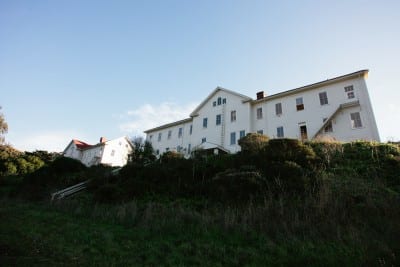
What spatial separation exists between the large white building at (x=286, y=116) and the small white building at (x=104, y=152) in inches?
563

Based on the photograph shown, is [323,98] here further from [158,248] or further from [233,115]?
[158,248]

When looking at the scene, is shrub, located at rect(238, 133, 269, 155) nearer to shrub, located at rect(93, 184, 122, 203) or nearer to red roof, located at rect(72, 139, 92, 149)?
shrub, located at rect(93, 184, 122, 203)

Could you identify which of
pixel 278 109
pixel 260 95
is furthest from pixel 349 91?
pixel 260 95

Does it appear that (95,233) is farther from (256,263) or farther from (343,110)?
(343,110)

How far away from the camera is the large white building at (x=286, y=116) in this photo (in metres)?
20.1

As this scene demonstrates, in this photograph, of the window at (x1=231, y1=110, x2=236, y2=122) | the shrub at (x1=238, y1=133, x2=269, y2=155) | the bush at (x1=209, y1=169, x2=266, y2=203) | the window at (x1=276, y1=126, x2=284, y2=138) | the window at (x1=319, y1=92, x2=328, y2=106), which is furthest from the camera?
the window at (x1=231, y1=110, x2=236, y2=122)

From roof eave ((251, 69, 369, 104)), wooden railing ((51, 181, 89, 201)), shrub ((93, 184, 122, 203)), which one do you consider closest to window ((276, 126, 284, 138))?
roof eave ((251, 69, 369, 104))

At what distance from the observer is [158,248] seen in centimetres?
548

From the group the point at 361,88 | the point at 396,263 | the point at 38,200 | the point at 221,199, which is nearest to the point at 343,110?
the point at 361,88

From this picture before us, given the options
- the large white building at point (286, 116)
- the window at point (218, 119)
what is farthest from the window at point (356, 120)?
the window at point (218, 119)

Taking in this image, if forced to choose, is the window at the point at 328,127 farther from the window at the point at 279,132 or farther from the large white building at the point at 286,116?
the window at the point at 279,132

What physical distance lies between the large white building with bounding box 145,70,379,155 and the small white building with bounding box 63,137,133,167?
563 inches

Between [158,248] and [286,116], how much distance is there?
2192 cm

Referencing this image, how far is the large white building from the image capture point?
66.0 ft
